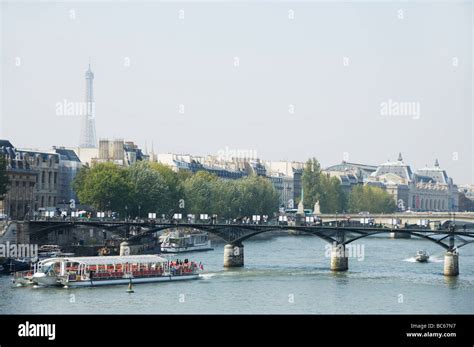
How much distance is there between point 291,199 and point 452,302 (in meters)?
116

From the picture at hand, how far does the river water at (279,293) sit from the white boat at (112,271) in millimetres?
877

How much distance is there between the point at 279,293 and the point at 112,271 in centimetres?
931

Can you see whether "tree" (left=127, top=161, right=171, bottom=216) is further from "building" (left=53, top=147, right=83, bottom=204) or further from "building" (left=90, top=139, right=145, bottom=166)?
"building" (left=90, top=139, right=145, bottom=166)

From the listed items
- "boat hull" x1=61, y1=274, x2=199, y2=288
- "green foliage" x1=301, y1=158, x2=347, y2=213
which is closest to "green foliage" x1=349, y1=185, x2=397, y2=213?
"green foliage" x1=301, y1=158, x2=347, y2=213

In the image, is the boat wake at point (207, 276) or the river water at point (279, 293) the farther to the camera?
the boat wake at point (207, 276)

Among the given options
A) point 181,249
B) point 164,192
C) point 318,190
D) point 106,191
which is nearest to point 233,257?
point 181,249

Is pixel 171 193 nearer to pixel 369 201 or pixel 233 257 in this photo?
pixel 233 257

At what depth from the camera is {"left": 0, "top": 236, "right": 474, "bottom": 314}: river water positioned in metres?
56.1

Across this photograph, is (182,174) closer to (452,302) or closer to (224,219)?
(224,219)

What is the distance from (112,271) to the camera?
66375mm

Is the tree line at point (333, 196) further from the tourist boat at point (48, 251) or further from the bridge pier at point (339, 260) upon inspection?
the bridge pier at point (339, 260)

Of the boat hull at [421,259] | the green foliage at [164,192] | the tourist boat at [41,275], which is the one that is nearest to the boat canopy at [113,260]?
the tourist boat at [41,275]

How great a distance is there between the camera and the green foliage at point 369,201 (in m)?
173
